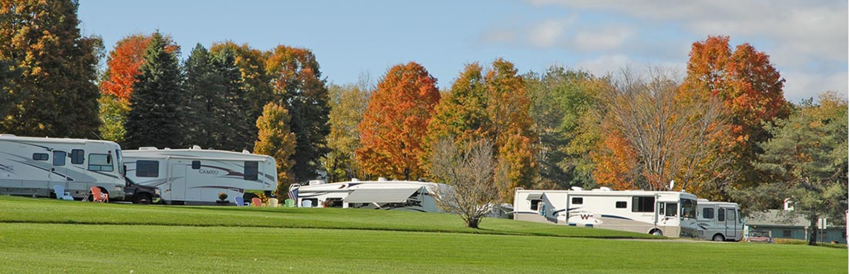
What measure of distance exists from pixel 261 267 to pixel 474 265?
5.95 meters

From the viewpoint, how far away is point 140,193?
45562 mm

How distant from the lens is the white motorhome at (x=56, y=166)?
41.4 metres

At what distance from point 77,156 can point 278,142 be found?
73.9 ft

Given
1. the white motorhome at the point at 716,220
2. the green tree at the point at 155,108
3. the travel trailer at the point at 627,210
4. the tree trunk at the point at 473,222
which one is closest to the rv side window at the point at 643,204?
the travel trailer at the point at 627,210

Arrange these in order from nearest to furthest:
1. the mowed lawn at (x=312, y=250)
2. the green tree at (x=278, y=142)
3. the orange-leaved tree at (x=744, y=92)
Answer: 1. the mowed lawn at (x=312, y=250)
2. the orange-leaved tree at (x=744, y=92)
3. the green tree at (x=278, y=142)

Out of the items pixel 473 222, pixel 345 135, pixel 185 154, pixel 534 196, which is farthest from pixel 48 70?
pixel 345 135

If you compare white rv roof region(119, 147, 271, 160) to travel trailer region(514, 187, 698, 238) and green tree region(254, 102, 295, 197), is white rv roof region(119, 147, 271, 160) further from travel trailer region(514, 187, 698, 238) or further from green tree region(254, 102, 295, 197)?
green tree region(254, 102, 295, 197)

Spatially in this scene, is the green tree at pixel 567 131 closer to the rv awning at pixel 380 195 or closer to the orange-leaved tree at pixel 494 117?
the orange-leaved tree at pixel 494 117

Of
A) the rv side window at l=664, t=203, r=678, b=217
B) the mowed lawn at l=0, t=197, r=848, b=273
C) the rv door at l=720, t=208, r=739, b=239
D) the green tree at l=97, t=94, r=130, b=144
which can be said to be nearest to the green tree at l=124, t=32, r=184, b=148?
the green tree at l=97, t=94, r=130, b=144

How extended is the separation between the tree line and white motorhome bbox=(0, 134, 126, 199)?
18.9ft

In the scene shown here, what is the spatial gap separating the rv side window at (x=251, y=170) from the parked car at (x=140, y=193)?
166 inches

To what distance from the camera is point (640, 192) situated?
47.3 metres

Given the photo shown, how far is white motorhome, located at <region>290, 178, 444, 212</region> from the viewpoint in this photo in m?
51.7

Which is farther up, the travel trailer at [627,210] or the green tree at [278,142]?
the green tree at [278,142]
